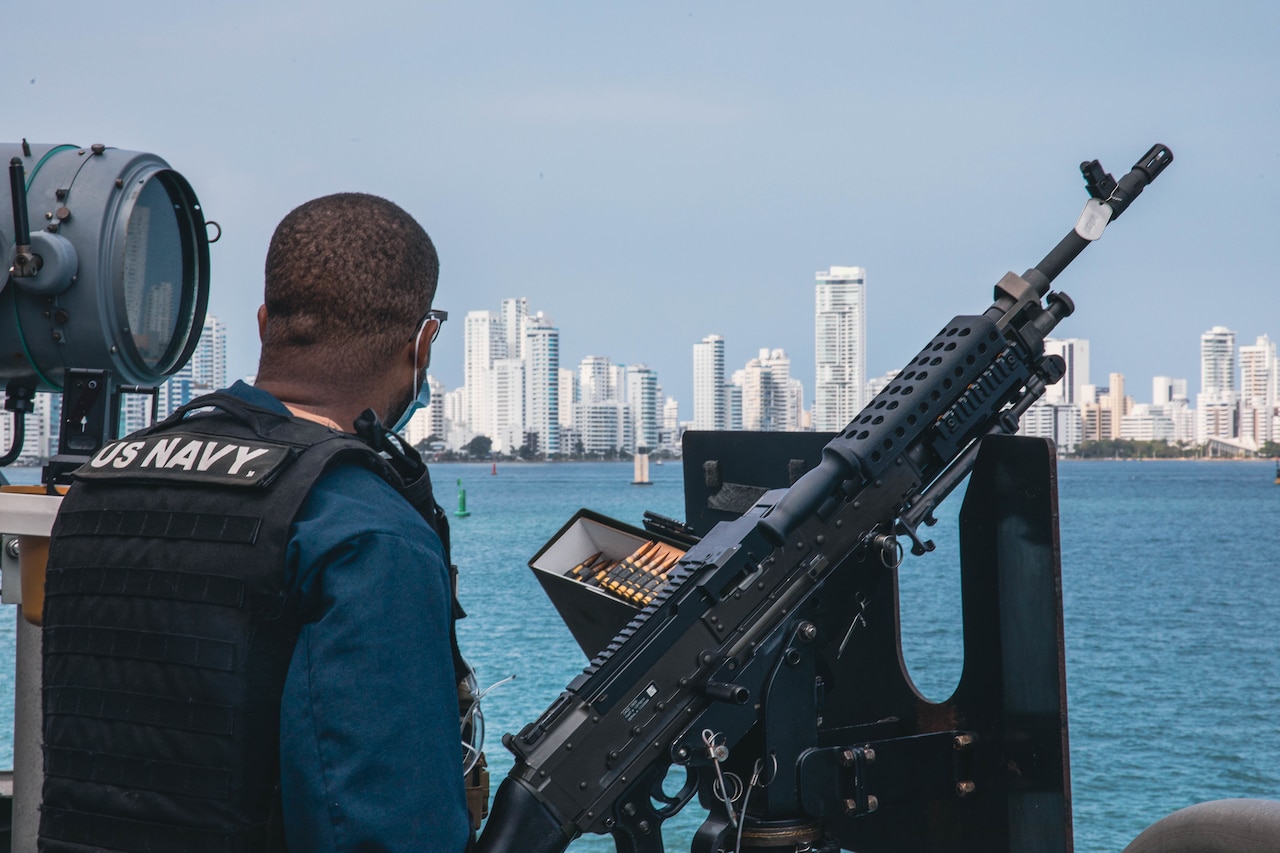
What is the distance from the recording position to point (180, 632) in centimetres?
186

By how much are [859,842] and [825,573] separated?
963 mm

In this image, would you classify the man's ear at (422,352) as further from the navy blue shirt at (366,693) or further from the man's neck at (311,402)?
the navy blue shirt at (366,693)

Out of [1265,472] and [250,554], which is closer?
[250,554]

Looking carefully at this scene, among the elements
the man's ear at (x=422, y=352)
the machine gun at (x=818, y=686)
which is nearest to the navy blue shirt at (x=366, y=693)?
the man's ear at (x=422, y=352)

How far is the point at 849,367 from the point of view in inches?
2950

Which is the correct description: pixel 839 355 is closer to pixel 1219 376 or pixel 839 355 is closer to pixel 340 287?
pixel 340 287

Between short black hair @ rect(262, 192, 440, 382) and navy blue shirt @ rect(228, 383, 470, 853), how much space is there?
0.37 meters

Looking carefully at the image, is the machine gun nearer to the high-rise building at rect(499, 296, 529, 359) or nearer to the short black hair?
the short black hair

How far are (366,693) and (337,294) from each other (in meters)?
0.70

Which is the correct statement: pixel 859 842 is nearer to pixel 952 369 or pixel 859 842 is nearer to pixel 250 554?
pixel 952 369

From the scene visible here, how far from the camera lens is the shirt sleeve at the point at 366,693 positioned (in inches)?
68.0

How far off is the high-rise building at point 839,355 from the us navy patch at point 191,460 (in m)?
68.9

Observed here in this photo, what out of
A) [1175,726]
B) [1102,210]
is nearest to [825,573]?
[1102,210]

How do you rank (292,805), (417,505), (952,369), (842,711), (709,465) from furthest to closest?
(709,465)
(842,711)
(952,369)
(417,505)
(292,805)
